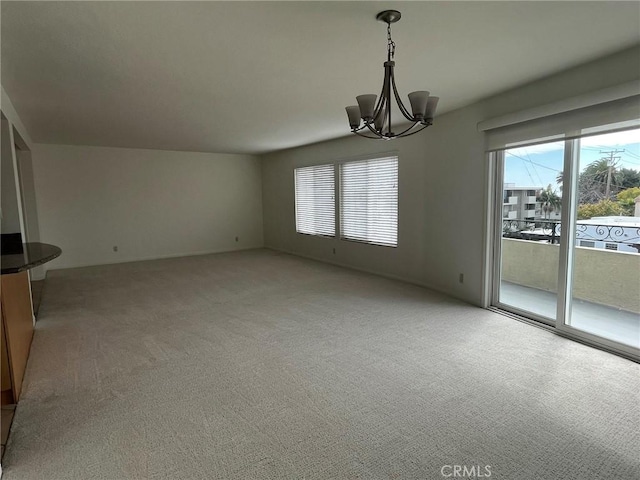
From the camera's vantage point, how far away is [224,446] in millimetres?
1910

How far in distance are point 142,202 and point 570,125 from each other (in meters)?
7.45

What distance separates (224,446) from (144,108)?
3729 mm

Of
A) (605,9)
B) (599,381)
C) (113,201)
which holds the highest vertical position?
(605,9)

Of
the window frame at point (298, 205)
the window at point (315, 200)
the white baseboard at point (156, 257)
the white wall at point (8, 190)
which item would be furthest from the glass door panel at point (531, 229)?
the white baseboard at point (156, 257)

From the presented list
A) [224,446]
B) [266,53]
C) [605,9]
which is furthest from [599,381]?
[266,53]

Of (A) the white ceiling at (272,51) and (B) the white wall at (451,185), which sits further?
(B) the white wall at (451,185)

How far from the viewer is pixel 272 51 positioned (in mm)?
2549

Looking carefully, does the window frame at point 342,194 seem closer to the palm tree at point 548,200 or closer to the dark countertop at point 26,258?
the palm tree at point 548,200

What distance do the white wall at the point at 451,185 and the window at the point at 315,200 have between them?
704 mm

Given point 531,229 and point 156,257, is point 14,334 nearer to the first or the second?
point 531,229

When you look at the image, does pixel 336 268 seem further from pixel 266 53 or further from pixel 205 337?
pixel 266 53

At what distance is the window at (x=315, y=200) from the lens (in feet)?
22.3

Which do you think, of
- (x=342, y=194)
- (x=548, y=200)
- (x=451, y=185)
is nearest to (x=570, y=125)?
(x=548, y=200)

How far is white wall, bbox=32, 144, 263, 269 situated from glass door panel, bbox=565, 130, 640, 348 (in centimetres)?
708
